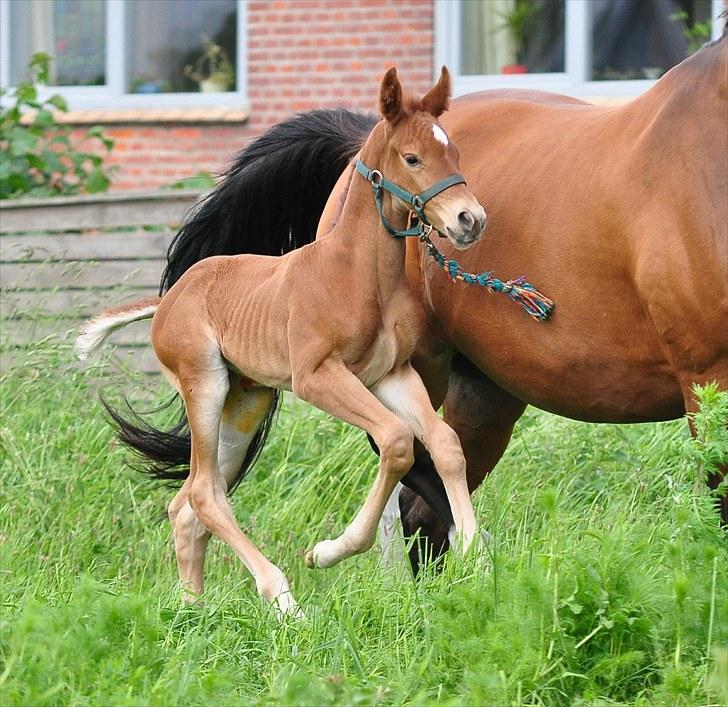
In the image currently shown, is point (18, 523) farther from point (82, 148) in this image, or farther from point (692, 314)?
point (82, 148)

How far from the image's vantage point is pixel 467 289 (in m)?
3.79

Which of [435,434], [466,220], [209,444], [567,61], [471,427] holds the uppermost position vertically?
[567,61]

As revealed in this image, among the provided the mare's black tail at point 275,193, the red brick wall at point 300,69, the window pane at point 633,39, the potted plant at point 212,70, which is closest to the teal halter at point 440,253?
the mare's black tail at point 275,193

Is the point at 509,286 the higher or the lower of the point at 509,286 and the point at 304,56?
the lower

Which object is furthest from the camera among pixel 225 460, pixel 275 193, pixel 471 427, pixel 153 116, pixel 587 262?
pixel 153 116

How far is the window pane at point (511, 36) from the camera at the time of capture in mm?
8750

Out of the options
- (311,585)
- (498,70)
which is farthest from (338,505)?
(498,70)

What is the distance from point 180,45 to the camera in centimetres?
962

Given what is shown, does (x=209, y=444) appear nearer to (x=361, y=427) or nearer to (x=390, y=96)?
(x=361, y=427)

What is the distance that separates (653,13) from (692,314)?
233 inches

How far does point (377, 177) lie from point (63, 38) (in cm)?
709

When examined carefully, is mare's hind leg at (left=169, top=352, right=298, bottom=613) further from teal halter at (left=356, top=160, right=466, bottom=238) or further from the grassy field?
teal halter at (left=356, top=160, right=466, bottom=238)

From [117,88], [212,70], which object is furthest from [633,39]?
[117,88]

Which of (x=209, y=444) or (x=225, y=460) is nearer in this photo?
(x=209, y=444)
